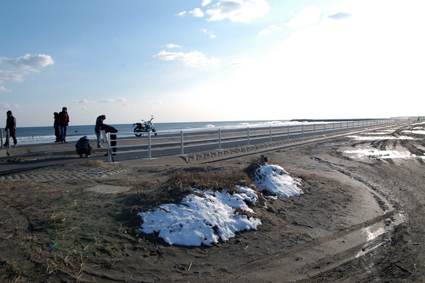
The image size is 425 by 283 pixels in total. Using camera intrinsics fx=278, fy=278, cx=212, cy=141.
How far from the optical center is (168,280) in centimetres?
332

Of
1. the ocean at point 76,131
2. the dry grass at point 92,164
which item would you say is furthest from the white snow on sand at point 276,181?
the ocean at point 76,131

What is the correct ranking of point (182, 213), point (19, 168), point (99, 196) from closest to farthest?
point (182, 213), point (99, 196), point (19, 168)

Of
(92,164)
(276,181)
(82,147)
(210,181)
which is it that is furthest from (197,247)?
(82,147)

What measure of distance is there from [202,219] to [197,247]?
0.57 metres

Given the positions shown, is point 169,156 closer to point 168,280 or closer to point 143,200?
point 143,200

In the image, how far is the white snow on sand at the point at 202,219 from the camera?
4246mm

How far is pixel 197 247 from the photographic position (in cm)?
409

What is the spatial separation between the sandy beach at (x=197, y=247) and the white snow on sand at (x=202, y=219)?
129 millimetres

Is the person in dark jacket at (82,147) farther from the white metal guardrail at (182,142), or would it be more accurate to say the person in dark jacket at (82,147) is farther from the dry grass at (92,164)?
the dry grass at (92,164)

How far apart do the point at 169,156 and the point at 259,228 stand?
8.69 metres

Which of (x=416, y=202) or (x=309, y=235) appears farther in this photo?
(x=416, y=202)

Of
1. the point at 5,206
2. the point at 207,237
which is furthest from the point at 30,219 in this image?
the point at 207,237

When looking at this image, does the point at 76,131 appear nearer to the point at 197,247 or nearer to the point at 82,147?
the point at 82,147

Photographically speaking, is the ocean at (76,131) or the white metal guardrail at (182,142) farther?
the ocean at (76,131)
